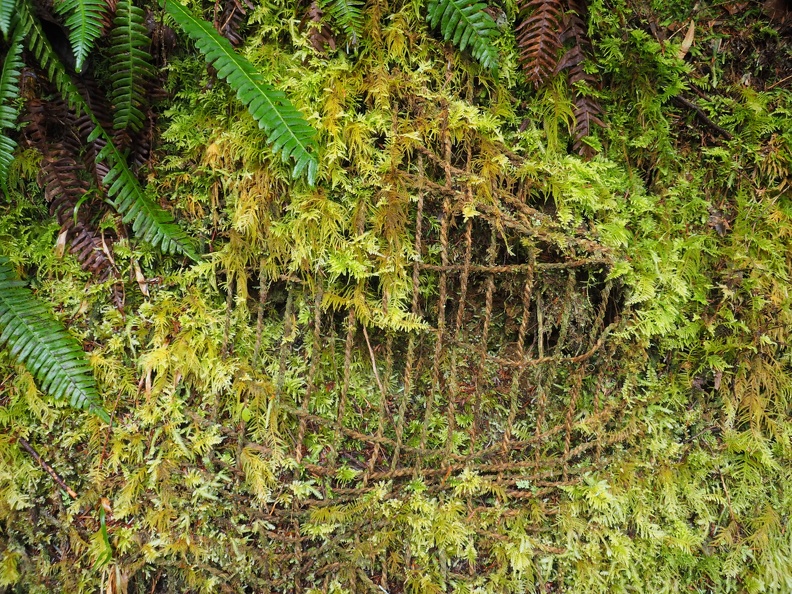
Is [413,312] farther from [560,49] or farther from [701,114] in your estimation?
[701,114]

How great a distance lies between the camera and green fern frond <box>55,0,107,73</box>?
2.12 metres

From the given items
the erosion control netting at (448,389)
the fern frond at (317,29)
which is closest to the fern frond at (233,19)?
the fern frond at (317,29)

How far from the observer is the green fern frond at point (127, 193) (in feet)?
7.75

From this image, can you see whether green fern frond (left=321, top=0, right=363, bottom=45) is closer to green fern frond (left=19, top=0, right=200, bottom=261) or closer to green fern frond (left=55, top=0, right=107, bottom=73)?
green fern frond (left=55, top=0, right=107, bottom=73)

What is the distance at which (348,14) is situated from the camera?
235 cm

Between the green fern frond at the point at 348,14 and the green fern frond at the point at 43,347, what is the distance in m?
1.98

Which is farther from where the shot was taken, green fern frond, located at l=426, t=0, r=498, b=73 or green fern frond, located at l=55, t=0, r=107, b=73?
green fern frond, located at l=426, t=0, r=498, b=73

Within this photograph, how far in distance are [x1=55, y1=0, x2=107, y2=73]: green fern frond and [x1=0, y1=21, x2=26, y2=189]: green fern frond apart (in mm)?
247

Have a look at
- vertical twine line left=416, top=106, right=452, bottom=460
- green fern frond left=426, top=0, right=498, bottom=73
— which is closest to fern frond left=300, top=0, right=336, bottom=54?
green fern frond left=426, top=0, right=498, bottom=73

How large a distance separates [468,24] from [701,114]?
51.4 inches

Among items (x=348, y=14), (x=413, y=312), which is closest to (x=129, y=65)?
(x=348, y=14)

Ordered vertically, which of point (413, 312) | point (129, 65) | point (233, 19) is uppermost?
point (233, 19)

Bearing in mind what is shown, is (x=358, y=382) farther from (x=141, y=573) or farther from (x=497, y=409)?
(x=141, y=573)

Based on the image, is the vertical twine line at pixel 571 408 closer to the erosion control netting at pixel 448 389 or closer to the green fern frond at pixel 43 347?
the erosion control netting at pixel 448 389
